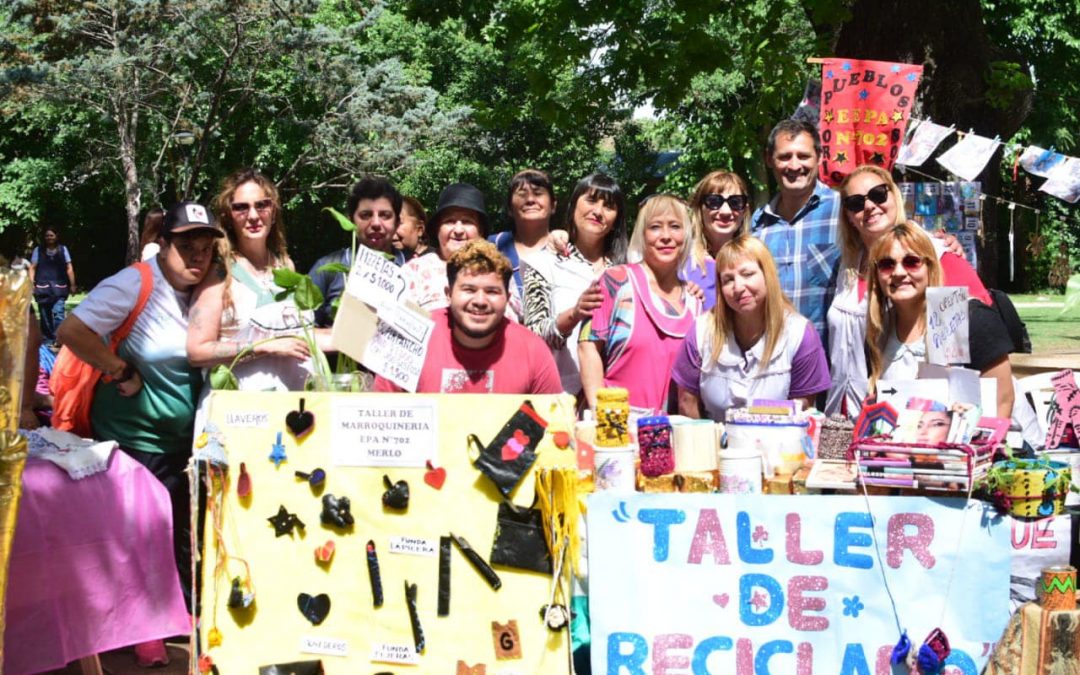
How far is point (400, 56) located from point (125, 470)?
1121 inches

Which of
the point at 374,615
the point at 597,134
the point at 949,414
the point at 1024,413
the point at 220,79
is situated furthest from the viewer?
the point at 597,134

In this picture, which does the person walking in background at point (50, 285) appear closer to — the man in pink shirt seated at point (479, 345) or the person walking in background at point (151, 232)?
the person walking in background at point (151, 232)

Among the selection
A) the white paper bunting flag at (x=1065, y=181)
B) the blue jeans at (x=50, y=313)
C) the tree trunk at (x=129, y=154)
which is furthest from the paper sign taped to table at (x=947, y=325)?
the tree trunk at (x=129, y=154)

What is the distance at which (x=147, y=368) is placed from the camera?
14.3 ft

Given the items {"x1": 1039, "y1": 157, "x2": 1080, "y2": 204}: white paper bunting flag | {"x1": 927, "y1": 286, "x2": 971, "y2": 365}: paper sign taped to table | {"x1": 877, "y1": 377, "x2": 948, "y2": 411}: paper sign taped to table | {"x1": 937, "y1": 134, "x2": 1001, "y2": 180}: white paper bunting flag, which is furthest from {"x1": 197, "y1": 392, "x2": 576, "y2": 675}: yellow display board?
{"x1": 1039, "y1": 157, "x2": 1080, "y2": 204}: white paper bunting flag

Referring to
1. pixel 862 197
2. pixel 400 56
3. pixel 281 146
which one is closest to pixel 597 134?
pixel 400 56

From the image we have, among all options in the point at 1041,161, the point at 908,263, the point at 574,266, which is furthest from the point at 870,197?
the point at 1041,161

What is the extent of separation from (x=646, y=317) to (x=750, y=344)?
0.53 m

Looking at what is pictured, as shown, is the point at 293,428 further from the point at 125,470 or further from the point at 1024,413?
the point at 1024,413

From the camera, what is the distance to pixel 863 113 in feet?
19.7

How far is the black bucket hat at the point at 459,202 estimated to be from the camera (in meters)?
5.21

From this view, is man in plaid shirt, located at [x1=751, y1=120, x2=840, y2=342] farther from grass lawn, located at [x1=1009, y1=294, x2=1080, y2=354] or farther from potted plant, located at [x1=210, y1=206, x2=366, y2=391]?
grass lawn, located at [x1=1009, y1=294, x2=1080, y2=354]

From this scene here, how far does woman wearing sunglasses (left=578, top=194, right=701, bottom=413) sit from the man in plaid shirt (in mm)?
537

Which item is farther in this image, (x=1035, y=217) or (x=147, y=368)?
(x=1035, y=217)
